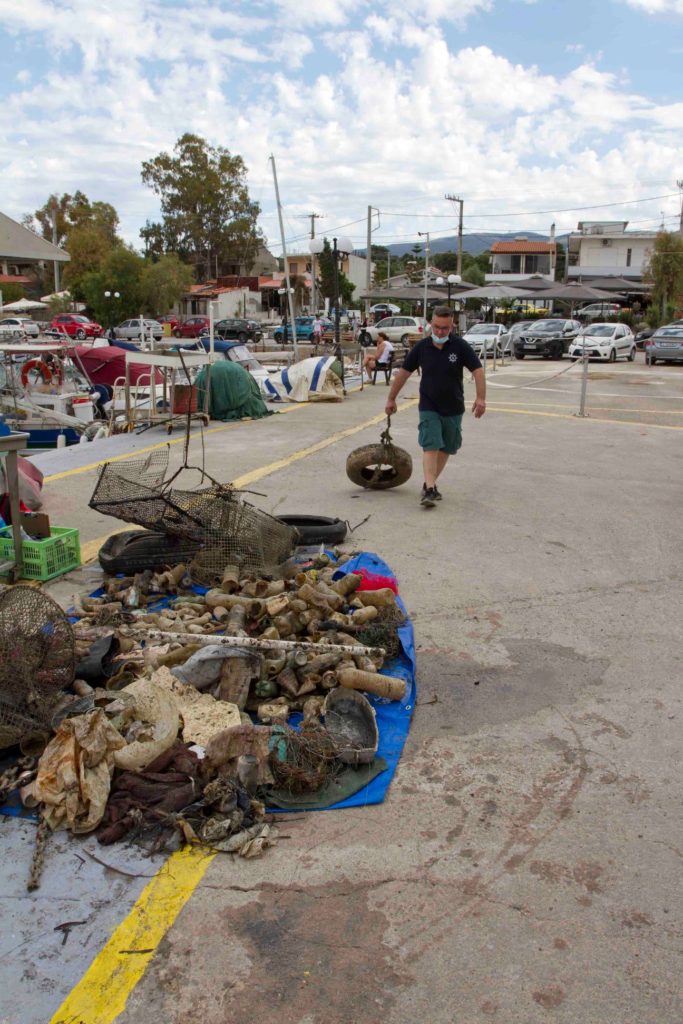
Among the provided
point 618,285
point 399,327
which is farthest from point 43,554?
point 618,285

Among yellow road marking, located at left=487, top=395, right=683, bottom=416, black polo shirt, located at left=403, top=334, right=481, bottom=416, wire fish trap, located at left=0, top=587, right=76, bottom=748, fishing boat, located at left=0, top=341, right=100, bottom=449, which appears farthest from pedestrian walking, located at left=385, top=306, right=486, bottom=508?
yellow road marking, located at left=487, top=395, right=683, bottom=416

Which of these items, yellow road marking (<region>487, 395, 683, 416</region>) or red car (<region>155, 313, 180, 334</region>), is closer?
yellow road marking (<region>487, 395, 683, 416</region>)

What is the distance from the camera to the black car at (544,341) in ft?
110

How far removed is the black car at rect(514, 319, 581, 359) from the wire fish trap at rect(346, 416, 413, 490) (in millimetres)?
26580

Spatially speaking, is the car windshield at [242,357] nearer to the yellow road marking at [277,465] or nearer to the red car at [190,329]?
the yellow road marking at [277,465]

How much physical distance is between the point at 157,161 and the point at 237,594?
3509 inches

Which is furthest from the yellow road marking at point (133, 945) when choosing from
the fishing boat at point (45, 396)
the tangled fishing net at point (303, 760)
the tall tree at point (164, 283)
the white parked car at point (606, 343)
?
the tall tree at point (164, 283)

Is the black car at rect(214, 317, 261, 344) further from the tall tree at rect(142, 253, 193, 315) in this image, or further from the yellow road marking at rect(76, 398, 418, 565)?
the yellow road marking at rect(76, 398, 418, 565)

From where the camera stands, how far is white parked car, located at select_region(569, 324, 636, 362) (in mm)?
31891

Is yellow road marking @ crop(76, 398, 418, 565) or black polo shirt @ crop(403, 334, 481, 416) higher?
black polo shirt @ crop(403, 334, 481, 416)

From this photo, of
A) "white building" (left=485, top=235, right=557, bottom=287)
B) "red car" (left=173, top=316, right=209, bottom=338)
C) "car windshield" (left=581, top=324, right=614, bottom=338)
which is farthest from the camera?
"white building" (left=485, top=235, right=557, bottom=287)

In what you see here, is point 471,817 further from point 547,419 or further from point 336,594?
point 547,419

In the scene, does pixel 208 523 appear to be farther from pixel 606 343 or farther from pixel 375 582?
pixel 606 343

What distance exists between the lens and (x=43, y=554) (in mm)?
5719
